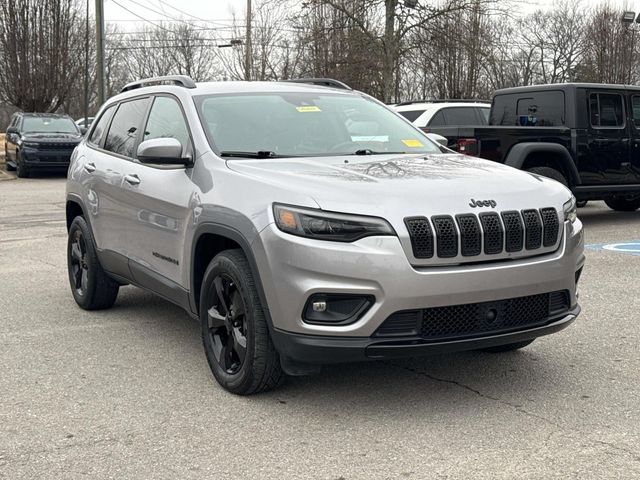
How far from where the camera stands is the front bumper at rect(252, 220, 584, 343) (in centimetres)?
372

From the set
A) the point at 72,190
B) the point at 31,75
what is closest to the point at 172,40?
the point at 31,75

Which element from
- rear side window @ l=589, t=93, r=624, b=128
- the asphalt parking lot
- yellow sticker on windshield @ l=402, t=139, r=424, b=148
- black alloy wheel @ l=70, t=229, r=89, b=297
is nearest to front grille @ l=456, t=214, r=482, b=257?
the asphalt parking lot

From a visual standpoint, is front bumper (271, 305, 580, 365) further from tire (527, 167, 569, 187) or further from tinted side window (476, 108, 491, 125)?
tinted side window (476, 108, 491, 125)

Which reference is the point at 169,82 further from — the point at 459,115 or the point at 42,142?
the point at 42,142

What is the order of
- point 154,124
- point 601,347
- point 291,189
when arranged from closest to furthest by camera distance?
point 291,189
point 601,347
point 154,124

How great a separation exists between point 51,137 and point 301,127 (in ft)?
58.8

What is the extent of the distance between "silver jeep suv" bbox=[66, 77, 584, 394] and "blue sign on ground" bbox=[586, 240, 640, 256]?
4556 mm

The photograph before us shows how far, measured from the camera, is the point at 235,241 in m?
4.21

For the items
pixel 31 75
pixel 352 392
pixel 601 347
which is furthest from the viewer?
pixel 31 75

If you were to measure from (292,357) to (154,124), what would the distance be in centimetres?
240

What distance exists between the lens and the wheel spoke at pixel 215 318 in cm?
442

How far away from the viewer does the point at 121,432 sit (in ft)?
12.6

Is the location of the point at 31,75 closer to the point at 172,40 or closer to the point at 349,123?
the point at 349,123

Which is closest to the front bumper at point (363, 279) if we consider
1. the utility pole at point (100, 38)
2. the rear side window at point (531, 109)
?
the rear side window at point (531, 109)
